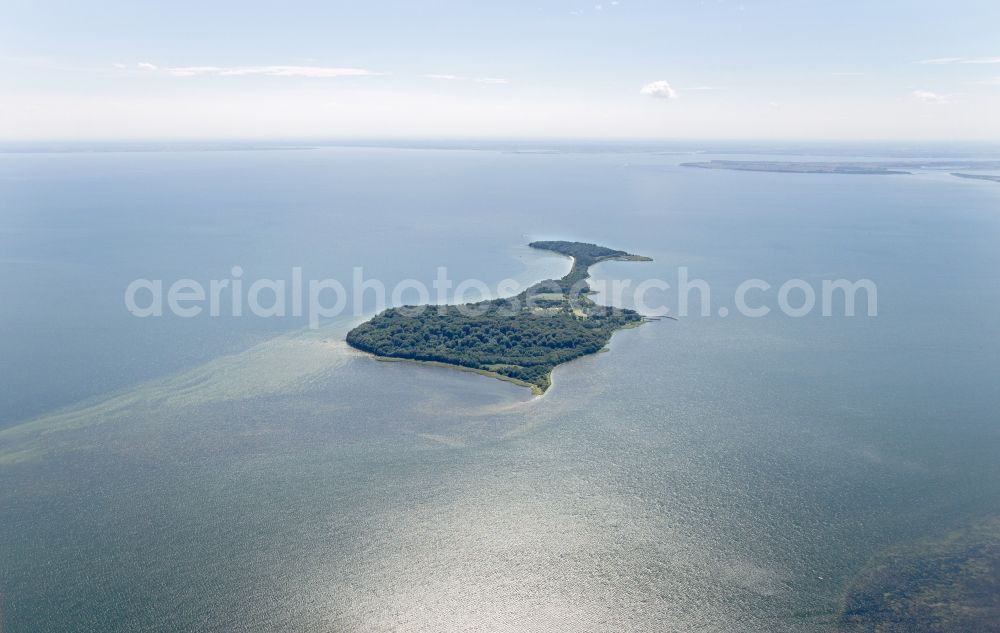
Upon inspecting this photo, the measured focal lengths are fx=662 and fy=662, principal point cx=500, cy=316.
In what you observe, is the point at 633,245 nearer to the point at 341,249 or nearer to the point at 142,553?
the point at 341,249

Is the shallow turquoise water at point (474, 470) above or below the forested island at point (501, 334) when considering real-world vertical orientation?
below

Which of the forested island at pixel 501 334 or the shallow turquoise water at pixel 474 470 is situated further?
the forested island at pixel 501 334

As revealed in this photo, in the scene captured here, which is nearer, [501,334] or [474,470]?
[474,470]

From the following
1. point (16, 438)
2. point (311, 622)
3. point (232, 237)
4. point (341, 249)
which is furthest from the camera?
point (232, 237)

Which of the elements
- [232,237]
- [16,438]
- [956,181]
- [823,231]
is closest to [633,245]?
[823,231]

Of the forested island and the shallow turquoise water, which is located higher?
the forested island
